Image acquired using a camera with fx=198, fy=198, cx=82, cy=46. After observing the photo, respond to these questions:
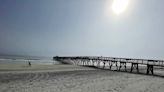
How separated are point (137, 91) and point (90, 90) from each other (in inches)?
123

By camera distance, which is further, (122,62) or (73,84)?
(122,62)

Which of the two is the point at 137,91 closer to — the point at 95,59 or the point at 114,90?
→ the point at 114,90

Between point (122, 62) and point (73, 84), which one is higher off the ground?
point (122, 62)

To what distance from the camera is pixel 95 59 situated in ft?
175

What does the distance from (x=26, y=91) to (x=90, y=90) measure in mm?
3928

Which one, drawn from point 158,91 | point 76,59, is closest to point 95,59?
point 76,59

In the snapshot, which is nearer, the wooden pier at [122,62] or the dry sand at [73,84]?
the dry sand at [73,84]

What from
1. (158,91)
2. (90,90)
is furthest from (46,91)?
(158,91)

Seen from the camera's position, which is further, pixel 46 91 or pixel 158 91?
pixel 158 91

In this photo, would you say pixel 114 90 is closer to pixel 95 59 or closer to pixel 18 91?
pixel 18 91

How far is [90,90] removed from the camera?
12625mm

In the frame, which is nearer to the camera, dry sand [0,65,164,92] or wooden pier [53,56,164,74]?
dry sand [0,65,164,92]

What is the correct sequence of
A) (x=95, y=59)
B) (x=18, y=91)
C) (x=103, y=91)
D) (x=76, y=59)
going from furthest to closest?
(x=76, y=59) → (x=95, y=59) → (x=103, y=91) → (x=18, y=91)

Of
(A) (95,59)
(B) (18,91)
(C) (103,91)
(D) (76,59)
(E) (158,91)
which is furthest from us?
(D) (76,59)
